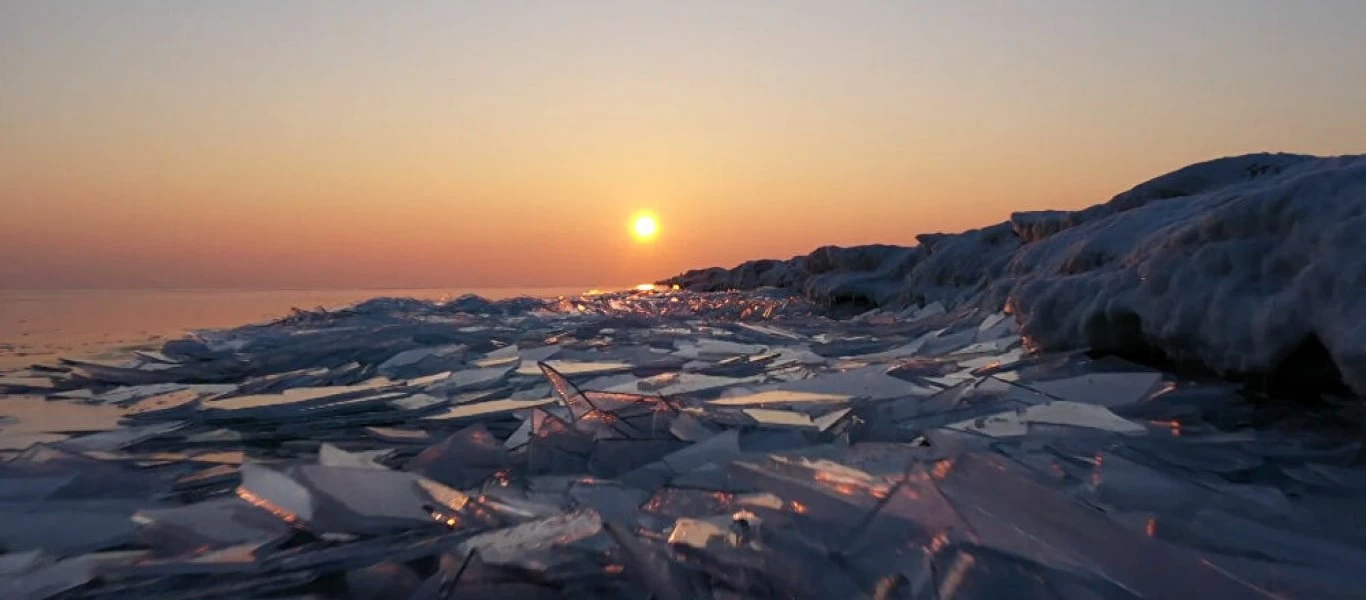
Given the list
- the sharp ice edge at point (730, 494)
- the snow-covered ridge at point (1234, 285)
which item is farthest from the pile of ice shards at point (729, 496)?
the snow-covered ridge at point (1234, 285)

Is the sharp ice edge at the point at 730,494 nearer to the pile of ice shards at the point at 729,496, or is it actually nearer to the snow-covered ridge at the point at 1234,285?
the pile of ice shards at the point at 729,496

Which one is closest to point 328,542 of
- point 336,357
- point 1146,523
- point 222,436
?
point 1146,523

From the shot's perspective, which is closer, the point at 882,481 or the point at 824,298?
the point at 882,481

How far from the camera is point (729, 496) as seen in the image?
1.35 m

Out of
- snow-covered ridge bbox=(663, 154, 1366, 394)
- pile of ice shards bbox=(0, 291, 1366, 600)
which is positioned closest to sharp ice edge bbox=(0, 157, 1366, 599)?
pile of ice shards bbox=(0, 291, 1366, 600)

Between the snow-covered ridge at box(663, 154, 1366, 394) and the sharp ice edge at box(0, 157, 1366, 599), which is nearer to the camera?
the sharp ice edge at box(0, 157, 1366, 599)

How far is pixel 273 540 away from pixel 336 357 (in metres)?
3.23

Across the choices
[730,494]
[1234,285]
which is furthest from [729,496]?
[1234,285]

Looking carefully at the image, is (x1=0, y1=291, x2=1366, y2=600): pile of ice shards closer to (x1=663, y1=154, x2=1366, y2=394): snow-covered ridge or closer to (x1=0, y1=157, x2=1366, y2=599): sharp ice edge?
(x1=0, y1=157, x2=1366, y2=599): sharp ice edge

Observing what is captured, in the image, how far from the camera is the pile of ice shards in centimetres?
104

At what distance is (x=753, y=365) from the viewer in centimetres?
338

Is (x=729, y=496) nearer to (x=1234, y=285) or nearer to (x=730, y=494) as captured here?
(x=730, y=494)

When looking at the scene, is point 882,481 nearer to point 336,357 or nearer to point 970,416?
point 970,416

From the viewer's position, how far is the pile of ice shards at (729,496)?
1.04 meters
